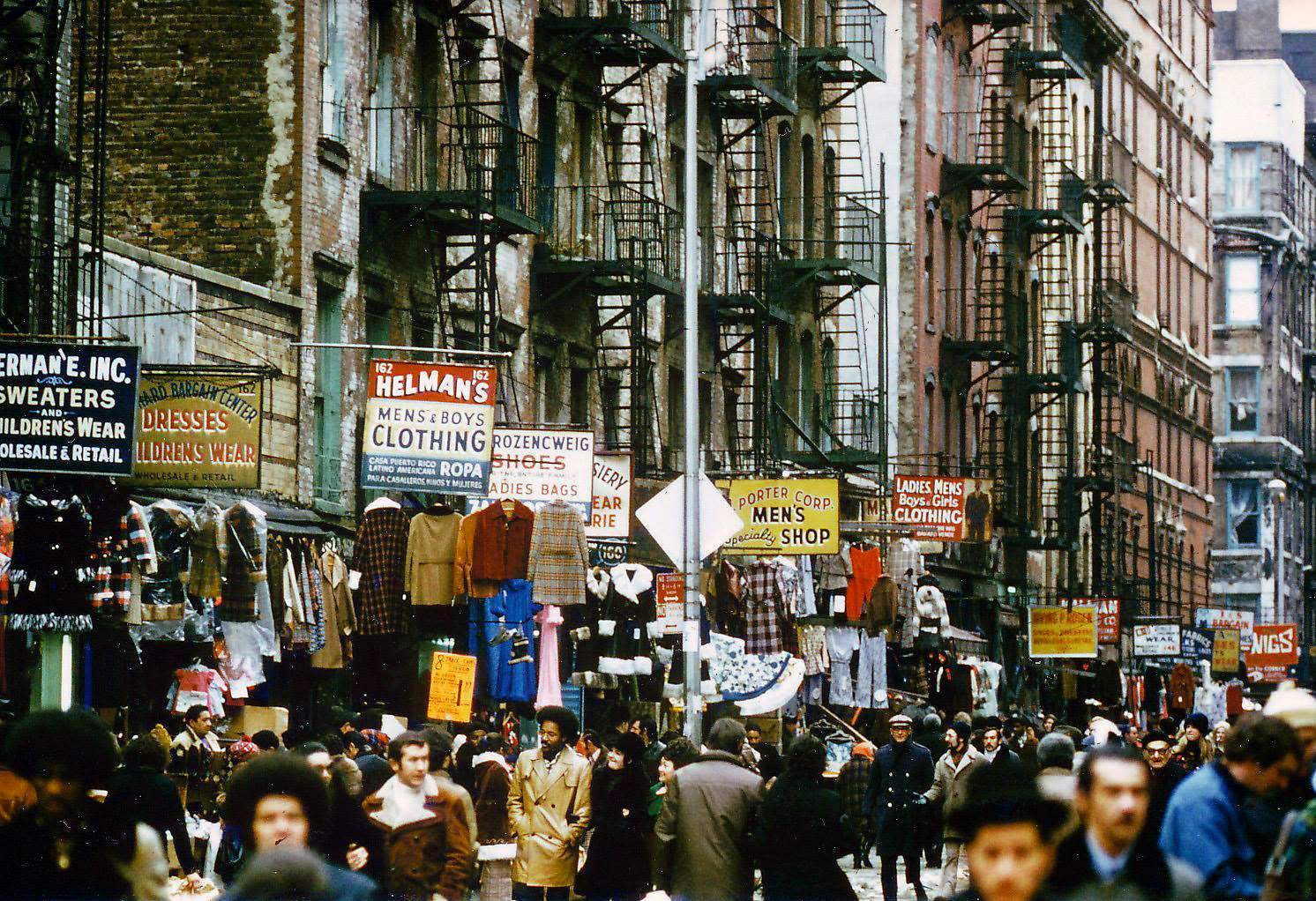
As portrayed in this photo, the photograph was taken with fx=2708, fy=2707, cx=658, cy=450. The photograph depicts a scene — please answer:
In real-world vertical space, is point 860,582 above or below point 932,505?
below

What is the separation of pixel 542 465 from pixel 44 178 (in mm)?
5716

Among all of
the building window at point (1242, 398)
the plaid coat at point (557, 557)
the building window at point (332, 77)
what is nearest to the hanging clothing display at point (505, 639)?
the plaid coat at point (557, 557)

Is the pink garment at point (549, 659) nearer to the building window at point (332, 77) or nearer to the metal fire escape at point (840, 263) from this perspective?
the building window at point (332, 77)

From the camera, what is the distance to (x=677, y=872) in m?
14.7

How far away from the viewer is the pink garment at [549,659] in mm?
27406

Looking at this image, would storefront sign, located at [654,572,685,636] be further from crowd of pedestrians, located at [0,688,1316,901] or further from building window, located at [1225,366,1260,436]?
building window, located at [1225,366,1260,436]

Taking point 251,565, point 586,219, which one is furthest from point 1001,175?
point 251,565

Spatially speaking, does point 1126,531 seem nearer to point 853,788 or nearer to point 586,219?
point 586,219

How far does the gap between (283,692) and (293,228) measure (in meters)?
4.73

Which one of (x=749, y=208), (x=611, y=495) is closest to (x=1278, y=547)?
(x=749, y=208)

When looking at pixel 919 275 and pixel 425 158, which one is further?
pixel 919 275

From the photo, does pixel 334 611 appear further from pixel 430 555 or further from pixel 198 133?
pixel 198 133

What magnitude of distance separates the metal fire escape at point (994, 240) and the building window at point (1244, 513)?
37.7 meters

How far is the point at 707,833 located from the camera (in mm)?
14680
